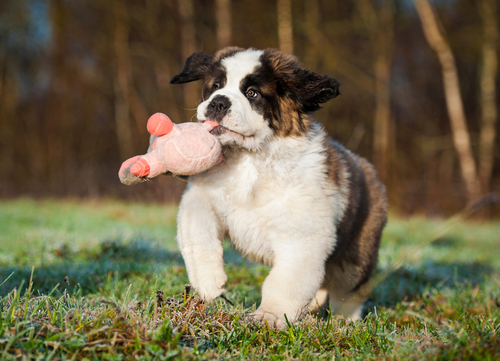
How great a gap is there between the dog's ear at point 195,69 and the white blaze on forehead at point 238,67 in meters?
0.28

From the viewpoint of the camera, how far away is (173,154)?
7.65 feet

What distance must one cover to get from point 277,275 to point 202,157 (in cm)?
80

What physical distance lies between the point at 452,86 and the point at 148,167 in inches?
421

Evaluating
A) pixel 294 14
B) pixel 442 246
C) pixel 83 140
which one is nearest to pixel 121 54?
pixel 83 140

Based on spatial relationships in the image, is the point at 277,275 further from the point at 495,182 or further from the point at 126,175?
the point at 495,182

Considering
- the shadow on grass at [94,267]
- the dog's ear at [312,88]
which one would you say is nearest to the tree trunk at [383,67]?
the shadow on grass at [94,267]

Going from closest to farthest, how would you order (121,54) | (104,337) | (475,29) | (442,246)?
(104,337), (442,246), (475,29), (121,54)

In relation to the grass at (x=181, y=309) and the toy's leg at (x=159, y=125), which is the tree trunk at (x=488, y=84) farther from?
the toy's leg at (x=159, y=125)

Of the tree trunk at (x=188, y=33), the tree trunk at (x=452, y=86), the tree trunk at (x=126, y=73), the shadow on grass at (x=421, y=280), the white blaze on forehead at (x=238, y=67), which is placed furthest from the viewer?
→ the tree trunk at (x=126, y=73)

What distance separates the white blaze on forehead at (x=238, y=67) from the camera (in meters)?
2.78

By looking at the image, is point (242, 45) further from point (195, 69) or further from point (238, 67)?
point (238, 67)

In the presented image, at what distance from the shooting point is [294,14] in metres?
12.8

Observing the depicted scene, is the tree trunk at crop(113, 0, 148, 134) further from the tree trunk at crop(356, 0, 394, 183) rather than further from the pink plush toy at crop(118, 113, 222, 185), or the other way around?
→ the pink plush toy at crop(118, 113, 222, 185)

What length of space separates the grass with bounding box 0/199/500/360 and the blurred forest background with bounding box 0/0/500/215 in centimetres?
580
